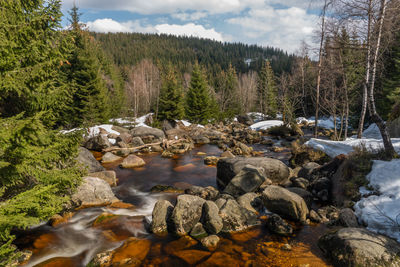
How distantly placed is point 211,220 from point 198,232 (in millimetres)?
510

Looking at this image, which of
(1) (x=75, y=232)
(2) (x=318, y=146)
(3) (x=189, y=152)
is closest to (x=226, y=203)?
(1) (x=75, y=232)

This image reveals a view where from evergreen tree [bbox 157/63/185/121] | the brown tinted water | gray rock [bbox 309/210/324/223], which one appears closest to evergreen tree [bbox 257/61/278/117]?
evergreen tree [bbox 157/63/185/121]

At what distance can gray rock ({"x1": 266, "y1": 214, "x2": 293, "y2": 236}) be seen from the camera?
6.30 m

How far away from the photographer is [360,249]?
461 centimetres

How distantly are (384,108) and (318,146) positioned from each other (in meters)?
13.5

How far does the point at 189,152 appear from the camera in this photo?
17578mm

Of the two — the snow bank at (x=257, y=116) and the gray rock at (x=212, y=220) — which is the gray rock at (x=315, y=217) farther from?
the snow bank at (x=257, y=116)

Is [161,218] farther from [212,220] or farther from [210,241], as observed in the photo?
[210,241]

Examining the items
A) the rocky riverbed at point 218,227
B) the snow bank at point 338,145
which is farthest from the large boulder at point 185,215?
the snow bank at point 338,145

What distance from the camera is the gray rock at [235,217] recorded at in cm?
651

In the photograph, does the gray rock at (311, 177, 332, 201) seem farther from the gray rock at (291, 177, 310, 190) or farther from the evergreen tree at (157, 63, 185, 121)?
the evergreen tree at (157, 63, 185, 121)

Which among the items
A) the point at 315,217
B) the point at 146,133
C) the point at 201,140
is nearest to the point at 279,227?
the point at 315,217

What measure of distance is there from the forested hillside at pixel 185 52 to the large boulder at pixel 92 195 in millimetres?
64209

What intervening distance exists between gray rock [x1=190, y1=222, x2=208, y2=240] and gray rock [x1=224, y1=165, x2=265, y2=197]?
269 centimetres
